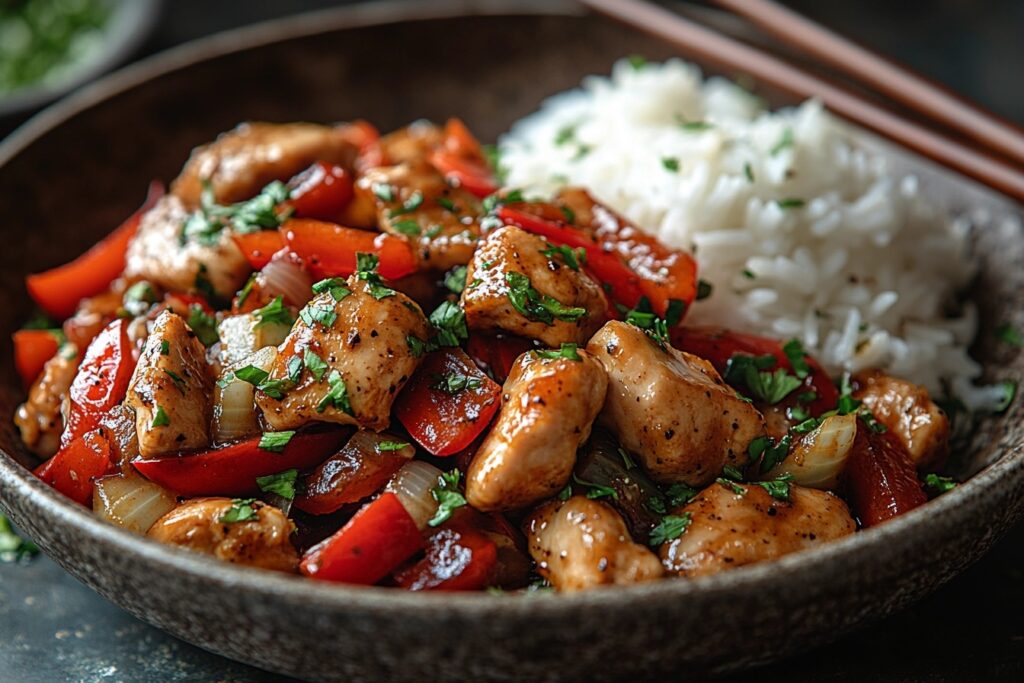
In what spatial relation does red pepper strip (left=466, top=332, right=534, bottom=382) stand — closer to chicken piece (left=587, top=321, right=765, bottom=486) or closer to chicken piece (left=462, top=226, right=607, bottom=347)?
chicken piece (left=462, top=226, right=607, bottom=347)

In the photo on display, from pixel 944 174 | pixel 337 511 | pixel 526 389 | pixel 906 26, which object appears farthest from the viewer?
pixel 906 26

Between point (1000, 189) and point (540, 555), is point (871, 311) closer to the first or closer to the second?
point (1000, 189)

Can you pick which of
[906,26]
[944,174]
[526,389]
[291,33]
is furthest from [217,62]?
[906,26]

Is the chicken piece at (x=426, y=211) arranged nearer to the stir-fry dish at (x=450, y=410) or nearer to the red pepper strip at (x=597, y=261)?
the stir-fry dish at (x=450, y=410)

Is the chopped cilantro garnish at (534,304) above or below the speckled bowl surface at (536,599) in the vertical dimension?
above

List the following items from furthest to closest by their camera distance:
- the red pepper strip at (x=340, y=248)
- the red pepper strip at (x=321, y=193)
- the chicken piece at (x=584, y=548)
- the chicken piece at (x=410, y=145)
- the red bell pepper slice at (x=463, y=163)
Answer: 1. the chicken piece at (x=410, y=145)
2. the red bell pepper slice at (x=463, y=163)
3. the red pepper strip at (x=321, y=193)
4. the red pepper strip at (x=340, y=248)
5. the chicken piece at (x=584, y=548)

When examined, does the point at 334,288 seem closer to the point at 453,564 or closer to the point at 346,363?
the point at 346,363

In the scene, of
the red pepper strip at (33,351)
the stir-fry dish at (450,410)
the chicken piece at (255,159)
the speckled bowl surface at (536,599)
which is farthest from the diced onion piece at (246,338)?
the red pepper strip at (33,351)
